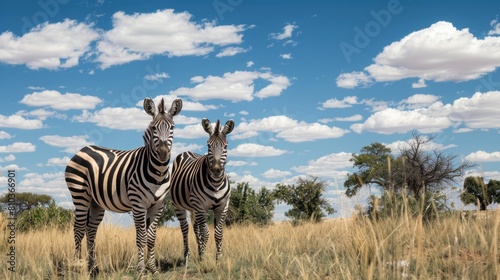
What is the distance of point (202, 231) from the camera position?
8.80 meters

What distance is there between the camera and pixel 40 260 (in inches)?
380

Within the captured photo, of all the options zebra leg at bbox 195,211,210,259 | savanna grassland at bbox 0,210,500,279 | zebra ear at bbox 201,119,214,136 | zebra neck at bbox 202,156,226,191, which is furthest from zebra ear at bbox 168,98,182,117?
savanna grassland at bbox 0,210,500,279

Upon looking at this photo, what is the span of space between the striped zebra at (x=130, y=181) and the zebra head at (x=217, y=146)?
0.74 m

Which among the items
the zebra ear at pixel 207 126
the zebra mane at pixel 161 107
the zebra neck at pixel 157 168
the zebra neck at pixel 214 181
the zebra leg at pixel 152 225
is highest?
the zebra mane at pixel 161 107

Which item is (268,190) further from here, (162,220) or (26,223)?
(26,223)

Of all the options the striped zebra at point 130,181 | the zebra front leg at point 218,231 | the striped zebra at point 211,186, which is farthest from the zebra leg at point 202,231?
the striped zebra at point 130,181

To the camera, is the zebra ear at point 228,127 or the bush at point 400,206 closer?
the bush at point 400,206

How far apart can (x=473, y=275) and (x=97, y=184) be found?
20.6 feet

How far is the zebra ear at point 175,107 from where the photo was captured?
26.9 feet

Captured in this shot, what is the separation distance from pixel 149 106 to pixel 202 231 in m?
2.35

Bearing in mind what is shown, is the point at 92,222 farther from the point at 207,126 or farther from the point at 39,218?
the point at 39,218

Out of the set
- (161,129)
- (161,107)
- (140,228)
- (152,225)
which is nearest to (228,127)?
(161,107)

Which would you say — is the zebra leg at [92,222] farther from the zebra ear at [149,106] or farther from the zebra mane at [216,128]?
the zebra mane at [216,128]

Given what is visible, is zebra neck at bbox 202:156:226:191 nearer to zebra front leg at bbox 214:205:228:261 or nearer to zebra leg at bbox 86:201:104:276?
zebra front leg at bbox 214:205:228:261
